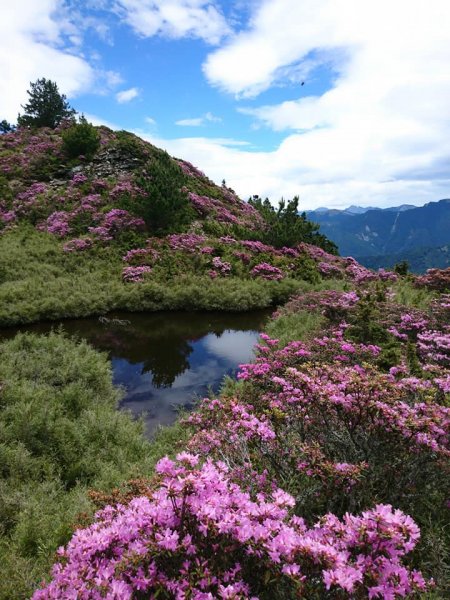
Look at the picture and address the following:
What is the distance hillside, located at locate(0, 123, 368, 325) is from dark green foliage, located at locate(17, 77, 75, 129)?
5510 millimetres

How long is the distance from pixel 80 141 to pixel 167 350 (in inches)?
1082

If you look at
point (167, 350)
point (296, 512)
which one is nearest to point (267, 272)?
point (167, 350)

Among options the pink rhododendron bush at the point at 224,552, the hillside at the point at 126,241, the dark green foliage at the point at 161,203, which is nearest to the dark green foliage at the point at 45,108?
the hillside at the point at 126,241

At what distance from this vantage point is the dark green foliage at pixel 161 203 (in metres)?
24.5

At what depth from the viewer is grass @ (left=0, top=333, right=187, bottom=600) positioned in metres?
4.58

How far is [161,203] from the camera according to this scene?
2436 centimetres

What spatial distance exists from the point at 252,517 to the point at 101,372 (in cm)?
861

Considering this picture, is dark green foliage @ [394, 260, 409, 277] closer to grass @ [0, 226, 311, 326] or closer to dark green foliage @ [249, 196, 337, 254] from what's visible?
grass @ [0, 226, 311, 326]

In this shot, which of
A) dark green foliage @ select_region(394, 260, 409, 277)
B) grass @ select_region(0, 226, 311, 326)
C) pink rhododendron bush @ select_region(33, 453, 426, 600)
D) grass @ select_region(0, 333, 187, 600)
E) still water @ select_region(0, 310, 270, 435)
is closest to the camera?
pink rhododendron bush @ select_region(33, 453, 426, 600)

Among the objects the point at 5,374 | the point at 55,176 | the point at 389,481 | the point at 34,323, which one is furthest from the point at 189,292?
the point at 55,176

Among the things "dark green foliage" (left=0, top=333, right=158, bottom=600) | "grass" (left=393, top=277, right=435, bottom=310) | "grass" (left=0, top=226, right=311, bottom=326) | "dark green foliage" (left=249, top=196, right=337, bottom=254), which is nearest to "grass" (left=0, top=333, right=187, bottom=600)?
"dark green foliage" (left=0, top=333, right=158, bottom=600)

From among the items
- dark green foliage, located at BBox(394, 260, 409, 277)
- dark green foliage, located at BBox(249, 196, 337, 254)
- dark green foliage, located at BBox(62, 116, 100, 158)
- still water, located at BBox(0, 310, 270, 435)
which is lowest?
still water, located at BBox(0, 310, 270, 435)

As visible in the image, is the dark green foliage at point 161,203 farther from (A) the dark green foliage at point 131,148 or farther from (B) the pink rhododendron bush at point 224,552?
(B) the pink rhododendron bush at point 224,552

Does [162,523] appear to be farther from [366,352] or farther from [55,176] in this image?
[55,176]
